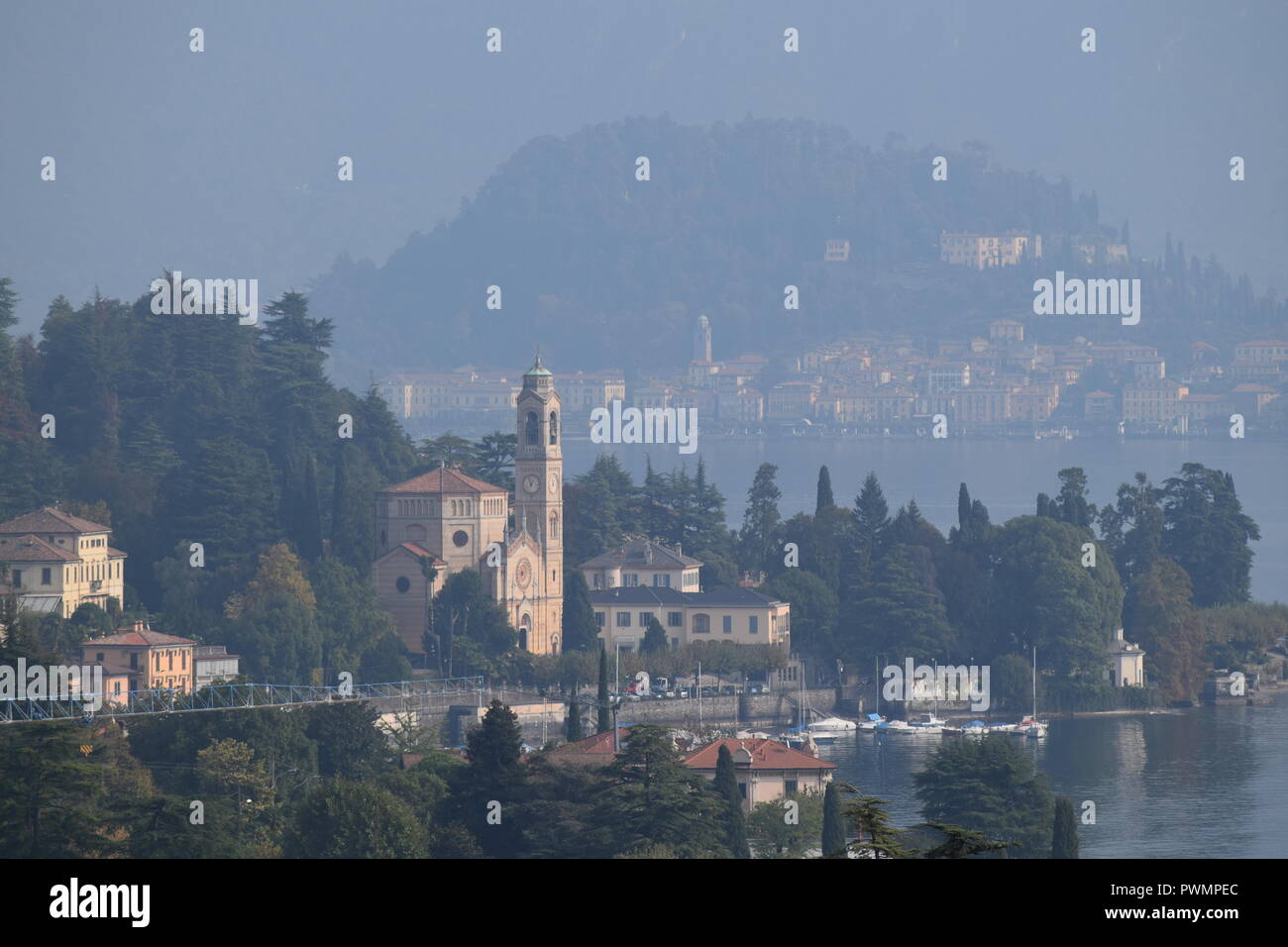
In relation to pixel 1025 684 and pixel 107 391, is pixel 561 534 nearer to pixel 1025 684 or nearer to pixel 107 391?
pixel 1025 684

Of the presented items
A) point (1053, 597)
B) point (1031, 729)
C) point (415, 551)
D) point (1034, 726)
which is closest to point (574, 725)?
point (415, 551)

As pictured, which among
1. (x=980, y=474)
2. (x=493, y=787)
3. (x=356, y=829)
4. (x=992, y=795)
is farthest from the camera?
(x=980, y=474)

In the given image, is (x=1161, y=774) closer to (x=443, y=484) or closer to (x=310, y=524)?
(x=443, y=484)

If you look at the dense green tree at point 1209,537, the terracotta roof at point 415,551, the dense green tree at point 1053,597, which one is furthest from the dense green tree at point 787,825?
the dense green tree at point 1209,537

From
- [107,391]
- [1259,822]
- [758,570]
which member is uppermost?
[107,391]

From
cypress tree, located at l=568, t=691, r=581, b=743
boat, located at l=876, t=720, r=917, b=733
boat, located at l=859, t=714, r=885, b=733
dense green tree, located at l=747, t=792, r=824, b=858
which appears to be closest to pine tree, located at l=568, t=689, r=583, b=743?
cypress tree, located at l=568, t=691, r=581, b=743

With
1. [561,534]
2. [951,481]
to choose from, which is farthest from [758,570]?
[951,481]
